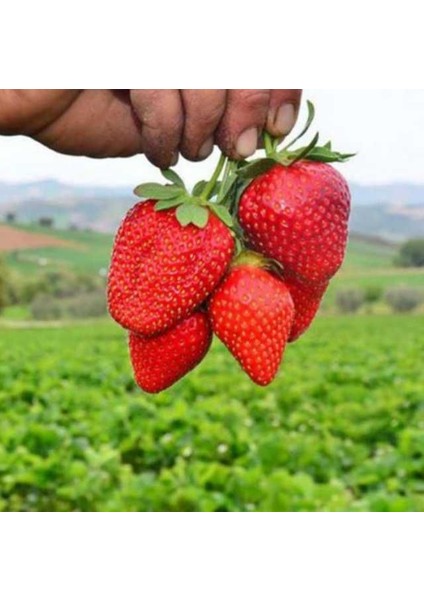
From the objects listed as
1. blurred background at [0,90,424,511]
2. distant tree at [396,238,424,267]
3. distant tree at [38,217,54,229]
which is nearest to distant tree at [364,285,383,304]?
blurred background at [0,90,424,511]

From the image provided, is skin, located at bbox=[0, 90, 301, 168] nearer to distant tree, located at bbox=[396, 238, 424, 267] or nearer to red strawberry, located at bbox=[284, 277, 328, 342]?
red strawberry, located at bbox=[284, 277, 328, 342]

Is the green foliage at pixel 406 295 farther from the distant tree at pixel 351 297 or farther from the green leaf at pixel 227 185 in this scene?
the green leaf at pixel 227 185

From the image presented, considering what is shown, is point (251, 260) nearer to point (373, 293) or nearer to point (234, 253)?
point (234, 253)

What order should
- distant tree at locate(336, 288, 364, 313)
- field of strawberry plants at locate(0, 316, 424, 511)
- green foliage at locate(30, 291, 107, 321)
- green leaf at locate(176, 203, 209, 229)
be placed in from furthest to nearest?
green foliage at locate(30, 291, 107, 321) < distant tree at locate(336, 288, 364, 313) < field of strawberry plants at locate(0, 316, 424, 511) < green leaf at locate(176, 203, 209, 229)

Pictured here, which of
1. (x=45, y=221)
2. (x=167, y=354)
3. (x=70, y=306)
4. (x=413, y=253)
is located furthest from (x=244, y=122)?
(x=70, y=306)

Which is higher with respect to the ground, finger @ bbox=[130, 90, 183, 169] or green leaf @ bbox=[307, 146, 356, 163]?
green leaf @ bbox=[307, 146, 356, 163]
